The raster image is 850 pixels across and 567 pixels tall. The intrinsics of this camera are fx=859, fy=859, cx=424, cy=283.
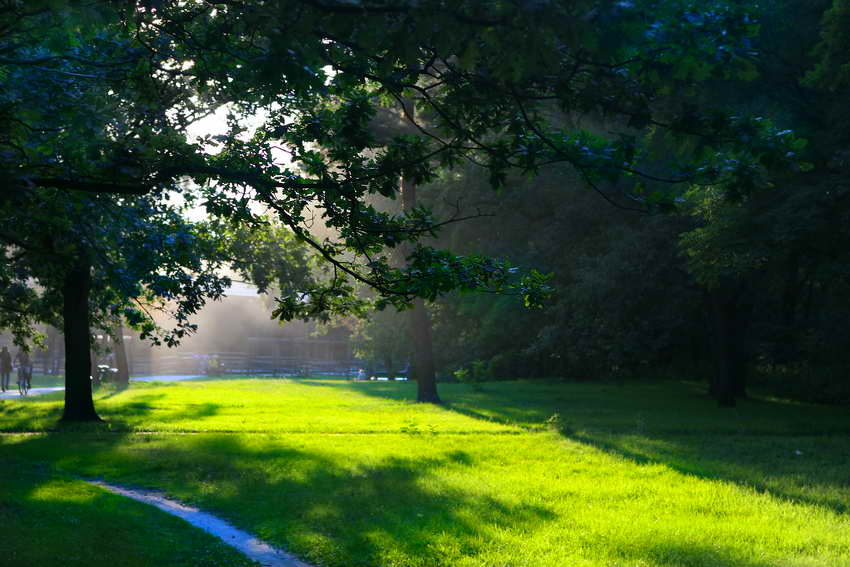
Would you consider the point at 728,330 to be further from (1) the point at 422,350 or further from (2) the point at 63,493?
(2) the point at 63,493

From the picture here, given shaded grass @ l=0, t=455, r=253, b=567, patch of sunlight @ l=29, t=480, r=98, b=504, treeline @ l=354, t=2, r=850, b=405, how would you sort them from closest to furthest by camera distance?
shaded grass @ l=0, t=455, r=253, b=567
patch of sunlight @ l=29, t=480, r=98, b=504
treeline @ l=354, t=2, r=850, b=405

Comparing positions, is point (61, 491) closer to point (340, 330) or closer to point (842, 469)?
point (842, 469)

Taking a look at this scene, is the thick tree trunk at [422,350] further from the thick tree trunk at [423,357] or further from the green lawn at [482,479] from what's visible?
the green lawn at [482,479]

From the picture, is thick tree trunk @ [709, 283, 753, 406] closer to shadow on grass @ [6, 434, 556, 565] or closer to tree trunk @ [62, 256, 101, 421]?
shadow on grass @ [6, 434, 556, 565]

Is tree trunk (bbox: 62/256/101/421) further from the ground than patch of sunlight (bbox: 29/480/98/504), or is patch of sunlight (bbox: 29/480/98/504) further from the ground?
tree trunk (bbox: 62/256/101/421)

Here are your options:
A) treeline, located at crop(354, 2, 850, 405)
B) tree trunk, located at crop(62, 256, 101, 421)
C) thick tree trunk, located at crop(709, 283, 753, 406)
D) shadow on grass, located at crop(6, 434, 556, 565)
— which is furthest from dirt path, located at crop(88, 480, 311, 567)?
thick tree trunk, located at crop(709, 283, 753, 406)

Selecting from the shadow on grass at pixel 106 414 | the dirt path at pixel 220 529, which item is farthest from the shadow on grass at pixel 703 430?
the shadow on grass at pixel 106 414

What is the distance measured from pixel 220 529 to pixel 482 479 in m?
4.29

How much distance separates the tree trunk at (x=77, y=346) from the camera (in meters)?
20.5

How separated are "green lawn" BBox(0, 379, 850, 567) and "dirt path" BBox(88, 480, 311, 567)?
0.60 ft

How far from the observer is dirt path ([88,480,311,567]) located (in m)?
7.79

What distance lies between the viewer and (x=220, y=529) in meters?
8.98

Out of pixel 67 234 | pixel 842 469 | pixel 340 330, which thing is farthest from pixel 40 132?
pixel 340 330

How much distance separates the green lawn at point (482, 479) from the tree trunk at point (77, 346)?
1.07 meters
